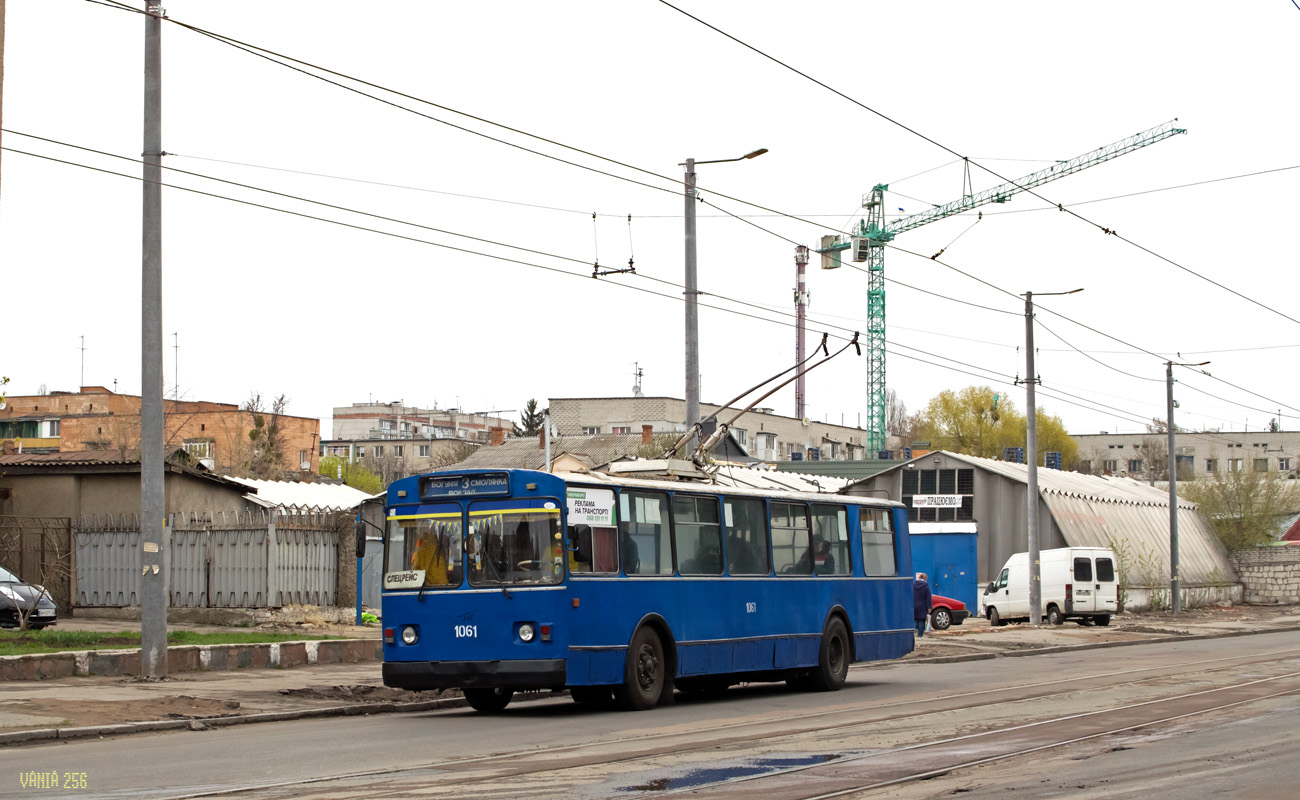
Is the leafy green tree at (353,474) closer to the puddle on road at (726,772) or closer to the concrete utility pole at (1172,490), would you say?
the concrete utility pole at (1172,490)

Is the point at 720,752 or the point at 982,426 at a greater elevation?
the point at 982,426

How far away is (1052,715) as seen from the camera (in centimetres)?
1566

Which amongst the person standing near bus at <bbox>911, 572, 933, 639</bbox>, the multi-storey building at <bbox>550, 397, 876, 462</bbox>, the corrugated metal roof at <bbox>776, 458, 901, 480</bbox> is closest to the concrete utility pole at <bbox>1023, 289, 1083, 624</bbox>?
the person standing near bus at <bbox>911, 572, 933, 639</bbox>

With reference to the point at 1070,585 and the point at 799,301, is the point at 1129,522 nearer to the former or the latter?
the point at 1070,585

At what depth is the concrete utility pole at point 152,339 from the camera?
1720cm

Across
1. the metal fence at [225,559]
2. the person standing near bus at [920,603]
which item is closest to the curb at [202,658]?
the metal fence at [225,559]

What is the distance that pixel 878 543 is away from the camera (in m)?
21.8

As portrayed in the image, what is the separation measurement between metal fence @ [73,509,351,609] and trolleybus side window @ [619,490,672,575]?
1343 centimetres

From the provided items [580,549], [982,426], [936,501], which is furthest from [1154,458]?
[580,549]

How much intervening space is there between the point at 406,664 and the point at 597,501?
2.82 meters

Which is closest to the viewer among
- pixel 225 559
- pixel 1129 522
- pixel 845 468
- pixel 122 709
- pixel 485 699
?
pixel 122 709

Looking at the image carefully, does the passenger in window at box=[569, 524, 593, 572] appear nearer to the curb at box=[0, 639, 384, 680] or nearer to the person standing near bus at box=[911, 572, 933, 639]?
the curb at box=[0, 639, 384, 680]

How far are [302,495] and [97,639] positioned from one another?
1362cm

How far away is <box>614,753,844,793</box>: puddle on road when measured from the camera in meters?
10.0
